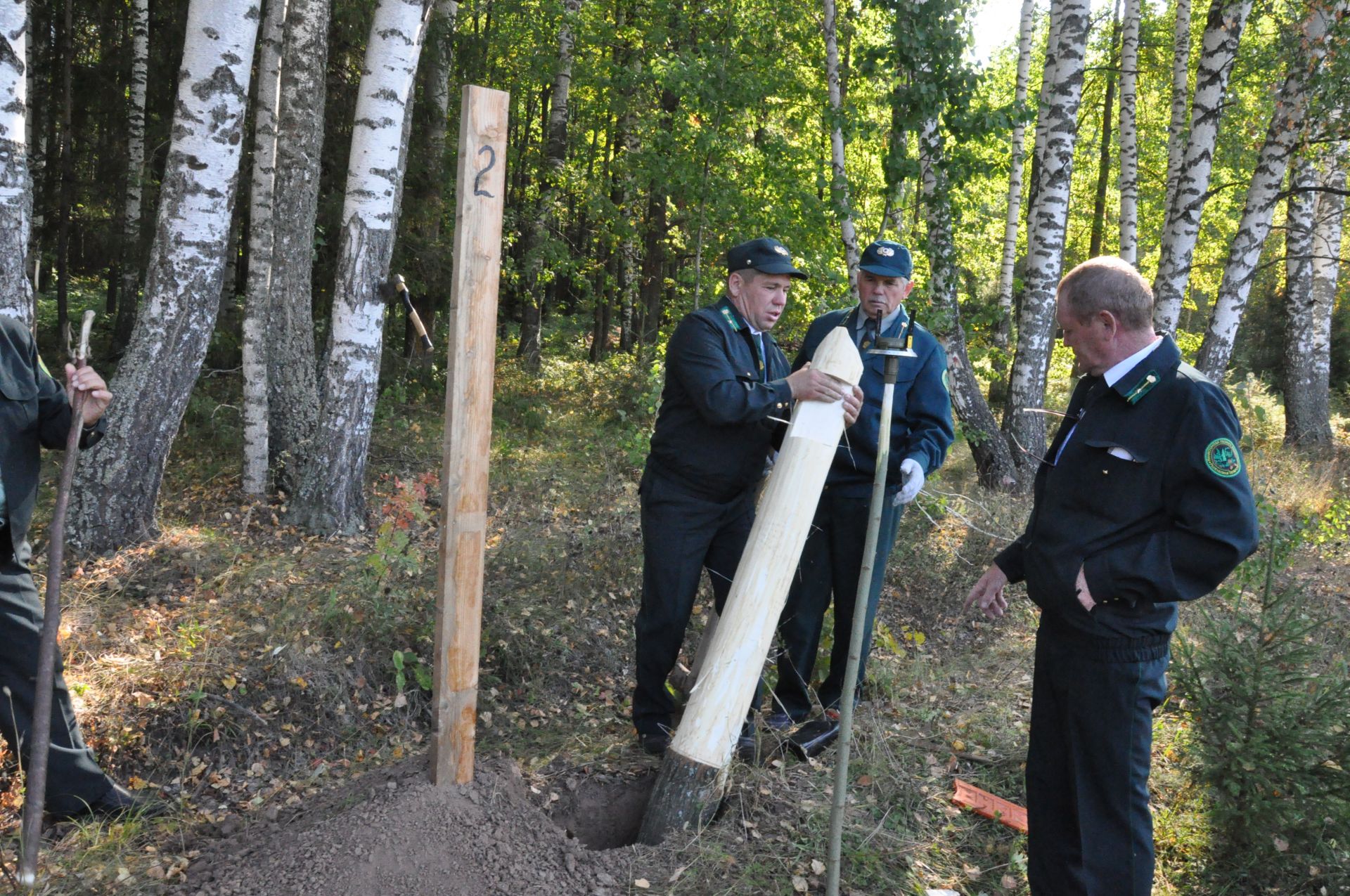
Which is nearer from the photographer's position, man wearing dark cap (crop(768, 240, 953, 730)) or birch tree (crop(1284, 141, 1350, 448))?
man wearing dark cap (crop(768, 240, 953, 730))

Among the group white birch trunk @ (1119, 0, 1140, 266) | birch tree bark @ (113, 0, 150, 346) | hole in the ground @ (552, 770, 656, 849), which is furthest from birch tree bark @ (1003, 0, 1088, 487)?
birch tree bark @ (113, 0, 150, 346)

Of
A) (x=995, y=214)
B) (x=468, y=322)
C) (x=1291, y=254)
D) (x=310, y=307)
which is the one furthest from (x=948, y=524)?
(x=995, y=214)

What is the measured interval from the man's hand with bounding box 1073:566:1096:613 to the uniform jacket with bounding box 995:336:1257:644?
1 cm

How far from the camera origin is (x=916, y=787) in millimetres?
3898

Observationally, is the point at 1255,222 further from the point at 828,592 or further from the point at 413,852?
the point at 413,852

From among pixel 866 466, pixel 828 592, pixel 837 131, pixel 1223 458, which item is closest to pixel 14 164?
pixel 866 466

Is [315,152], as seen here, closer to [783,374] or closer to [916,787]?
[783,374]

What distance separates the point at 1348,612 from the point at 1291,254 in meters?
7.44

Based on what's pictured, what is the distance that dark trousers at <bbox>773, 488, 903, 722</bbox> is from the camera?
4180mm

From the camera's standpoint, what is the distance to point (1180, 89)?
35.9ft

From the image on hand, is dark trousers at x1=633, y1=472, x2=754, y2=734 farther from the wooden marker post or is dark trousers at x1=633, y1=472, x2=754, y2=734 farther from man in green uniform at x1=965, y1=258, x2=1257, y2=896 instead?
man in green uniform at x1=965, y1=258, x2=1257, y2=896

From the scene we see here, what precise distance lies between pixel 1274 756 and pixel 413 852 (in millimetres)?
3074

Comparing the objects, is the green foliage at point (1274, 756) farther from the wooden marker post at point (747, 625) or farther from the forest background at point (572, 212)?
the wooden marker post at point (747, 625)

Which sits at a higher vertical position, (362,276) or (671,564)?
(362,276)
